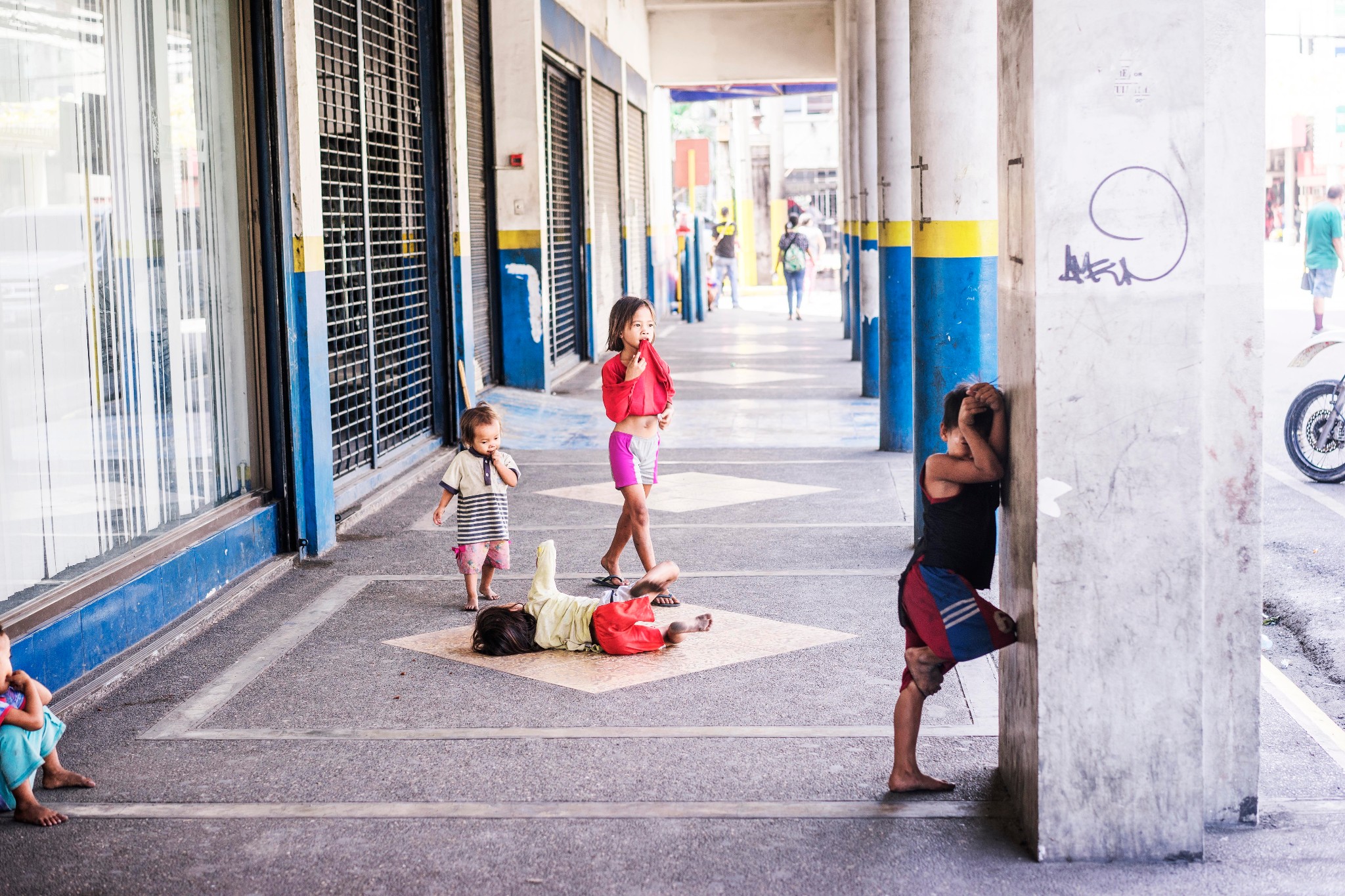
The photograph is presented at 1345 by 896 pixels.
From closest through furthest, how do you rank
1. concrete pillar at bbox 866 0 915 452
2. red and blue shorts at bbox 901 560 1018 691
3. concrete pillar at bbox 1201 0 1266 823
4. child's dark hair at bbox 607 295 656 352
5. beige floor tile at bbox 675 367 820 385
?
concrete pillar at bbox 1201 0 1266 823
red and blue shorts at bbox 901 560 1018 691
child's dark hair at bbox 607 295 656 352
concrete pillar at bbox 866 0 915 452
beige floor tile at bbox 675 367 820 385

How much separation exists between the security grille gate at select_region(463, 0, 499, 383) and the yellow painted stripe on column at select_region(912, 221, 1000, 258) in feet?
19.9

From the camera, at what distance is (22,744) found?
4.08 m

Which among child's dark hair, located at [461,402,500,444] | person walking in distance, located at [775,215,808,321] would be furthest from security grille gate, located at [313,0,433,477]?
person walking in distance, located at [775,215,808,321]

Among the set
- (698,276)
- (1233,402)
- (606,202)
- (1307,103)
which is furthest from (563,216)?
(1307,103)

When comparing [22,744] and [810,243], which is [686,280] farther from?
[22,744]

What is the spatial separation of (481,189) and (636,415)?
24.9 feet

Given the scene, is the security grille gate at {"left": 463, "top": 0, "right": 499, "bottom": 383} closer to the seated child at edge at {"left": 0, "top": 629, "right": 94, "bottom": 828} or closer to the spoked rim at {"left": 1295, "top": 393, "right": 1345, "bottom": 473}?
the spoked rim at {"left": 1295, "top": 393, "right": 1345, "bottom": 473}

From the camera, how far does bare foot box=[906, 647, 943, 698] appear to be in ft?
13.4

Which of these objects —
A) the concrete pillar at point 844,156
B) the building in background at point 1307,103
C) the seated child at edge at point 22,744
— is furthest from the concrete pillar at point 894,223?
the building in background at point 1307,103

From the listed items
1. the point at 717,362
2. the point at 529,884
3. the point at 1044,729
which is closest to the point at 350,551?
the point at 529,884

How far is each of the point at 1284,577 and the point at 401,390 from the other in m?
5.77

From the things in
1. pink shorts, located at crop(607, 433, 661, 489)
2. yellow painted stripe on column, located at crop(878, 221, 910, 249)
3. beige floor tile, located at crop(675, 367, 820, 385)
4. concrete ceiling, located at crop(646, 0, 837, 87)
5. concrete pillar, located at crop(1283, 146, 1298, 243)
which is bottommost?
beige floor tile, located at crop(675, 367, 820, 385)

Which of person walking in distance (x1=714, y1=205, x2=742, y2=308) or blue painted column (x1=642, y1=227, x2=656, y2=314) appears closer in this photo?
blue painted column (x1=642, y1=227, x2=656, y2=314)

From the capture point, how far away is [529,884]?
3.65 meters
